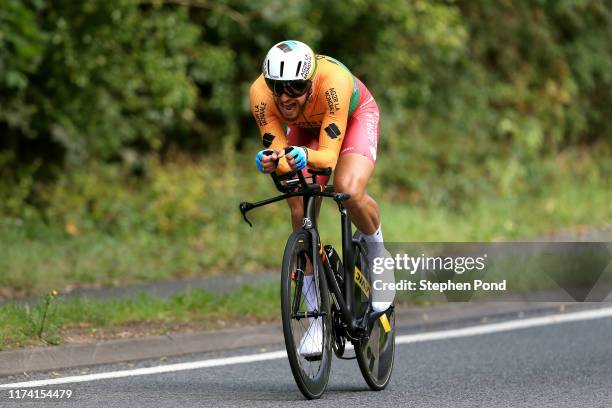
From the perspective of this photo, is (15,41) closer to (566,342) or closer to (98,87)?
(98,87)

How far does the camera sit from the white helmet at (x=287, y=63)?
672 cm

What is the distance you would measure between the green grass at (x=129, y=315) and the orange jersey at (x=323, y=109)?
6.83ft

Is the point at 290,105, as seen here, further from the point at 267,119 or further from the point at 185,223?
the point at 185,223

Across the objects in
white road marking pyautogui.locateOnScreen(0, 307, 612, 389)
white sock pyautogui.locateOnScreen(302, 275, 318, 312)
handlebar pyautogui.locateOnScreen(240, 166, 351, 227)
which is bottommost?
white road marking pyautogui.locateOnScreen(0, 307, 612, 389)

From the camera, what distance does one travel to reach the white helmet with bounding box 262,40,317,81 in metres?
6.72

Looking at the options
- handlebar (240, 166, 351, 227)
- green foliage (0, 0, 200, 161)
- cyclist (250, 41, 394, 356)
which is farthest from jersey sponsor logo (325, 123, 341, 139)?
green foliage (0, 0, 200, 161)

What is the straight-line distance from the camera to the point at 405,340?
9.38 meters

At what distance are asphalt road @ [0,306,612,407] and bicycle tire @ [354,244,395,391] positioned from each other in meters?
0.11

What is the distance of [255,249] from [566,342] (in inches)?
182

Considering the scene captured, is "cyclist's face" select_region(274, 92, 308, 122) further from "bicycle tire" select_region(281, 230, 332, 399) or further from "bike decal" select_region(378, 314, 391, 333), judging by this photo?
"bike decal" select_region(378, 314, 391, 333)

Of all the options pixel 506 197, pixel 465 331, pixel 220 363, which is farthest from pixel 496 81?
pixel 220 363

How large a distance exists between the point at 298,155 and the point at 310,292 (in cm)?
83

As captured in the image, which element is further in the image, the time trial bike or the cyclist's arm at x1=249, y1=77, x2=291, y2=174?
the cyclist's arm at x1=249, y1=77, x2=291, y2=174

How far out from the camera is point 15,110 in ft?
46.4
